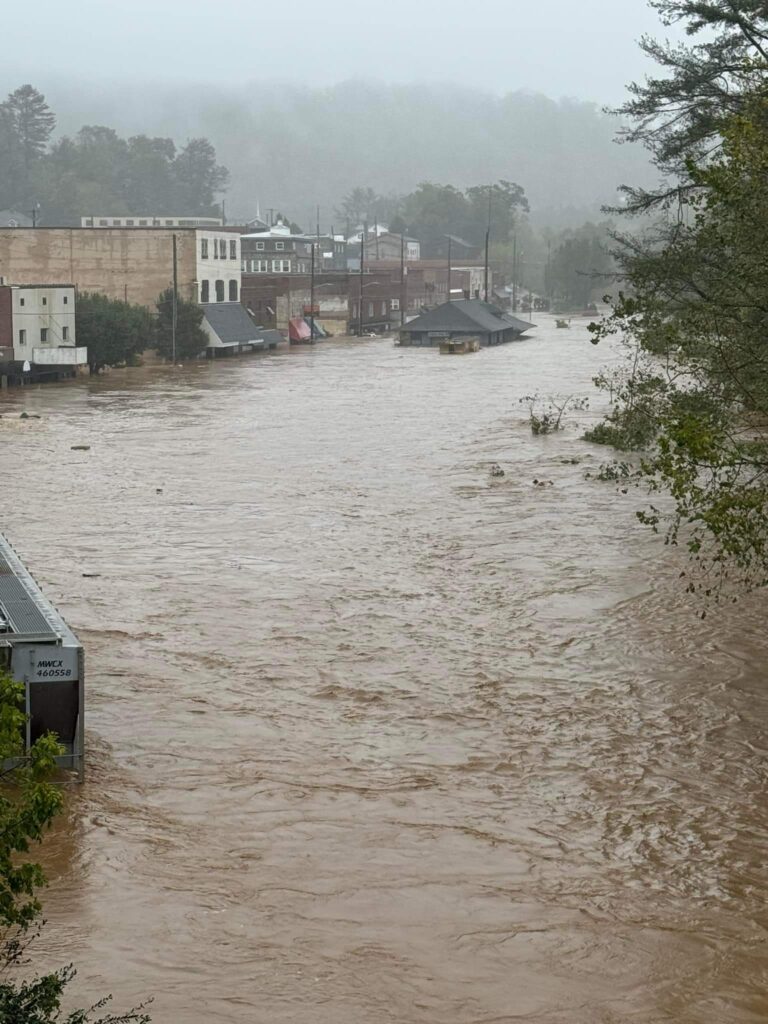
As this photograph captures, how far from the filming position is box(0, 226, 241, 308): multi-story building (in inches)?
2975

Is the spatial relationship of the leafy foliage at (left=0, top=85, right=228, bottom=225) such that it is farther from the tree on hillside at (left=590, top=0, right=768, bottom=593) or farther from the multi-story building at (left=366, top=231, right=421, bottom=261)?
the tree on hillside at (left=590, top=0, right=768, bottom=593)

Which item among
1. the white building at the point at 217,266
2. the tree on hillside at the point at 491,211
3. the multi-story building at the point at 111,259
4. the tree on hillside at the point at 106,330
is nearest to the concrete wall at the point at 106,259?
the multi-story building at the point at 111,259

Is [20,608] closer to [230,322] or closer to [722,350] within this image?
[722,350]

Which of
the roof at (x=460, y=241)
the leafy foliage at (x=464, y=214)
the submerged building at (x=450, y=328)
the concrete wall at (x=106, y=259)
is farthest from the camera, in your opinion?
the leafy foliage at (x=464, y=214)

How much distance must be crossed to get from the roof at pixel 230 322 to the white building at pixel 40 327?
13147 millimetres

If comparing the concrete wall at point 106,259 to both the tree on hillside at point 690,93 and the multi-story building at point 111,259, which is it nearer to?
the multi-story building at point 111,259

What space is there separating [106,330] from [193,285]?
14298mm

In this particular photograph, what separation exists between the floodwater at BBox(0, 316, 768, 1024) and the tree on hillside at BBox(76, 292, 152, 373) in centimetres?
3219

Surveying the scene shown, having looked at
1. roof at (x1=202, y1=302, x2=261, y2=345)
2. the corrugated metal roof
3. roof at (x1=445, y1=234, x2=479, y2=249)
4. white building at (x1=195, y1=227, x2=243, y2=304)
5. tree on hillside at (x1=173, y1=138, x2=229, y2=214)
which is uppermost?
tree on hillside at (x1=173, y1=138, x2=229, y2=214)

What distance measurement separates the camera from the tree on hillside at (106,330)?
204 feet

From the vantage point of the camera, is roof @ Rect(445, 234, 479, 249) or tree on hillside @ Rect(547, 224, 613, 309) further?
roof @ Rect(445, 234, 479, 249)

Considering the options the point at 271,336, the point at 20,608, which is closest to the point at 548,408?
the point at 20,608

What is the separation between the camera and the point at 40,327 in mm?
59781

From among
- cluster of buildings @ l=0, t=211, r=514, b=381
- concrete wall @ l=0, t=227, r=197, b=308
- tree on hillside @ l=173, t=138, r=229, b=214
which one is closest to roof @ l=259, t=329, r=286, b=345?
cluster of buildings @ l=0, t=211, r=514, b=381
